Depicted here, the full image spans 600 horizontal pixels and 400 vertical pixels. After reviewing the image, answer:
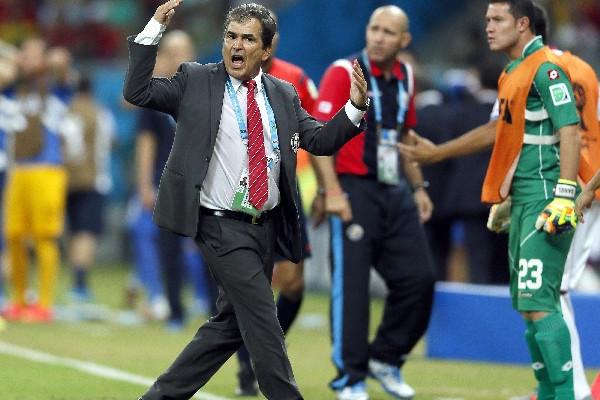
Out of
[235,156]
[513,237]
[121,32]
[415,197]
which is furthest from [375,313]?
[121,32]

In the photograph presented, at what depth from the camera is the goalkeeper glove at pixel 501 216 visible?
877 cm

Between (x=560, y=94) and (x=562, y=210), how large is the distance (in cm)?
67

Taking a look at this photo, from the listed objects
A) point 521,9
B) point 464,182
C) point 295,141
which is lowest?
point 464,182

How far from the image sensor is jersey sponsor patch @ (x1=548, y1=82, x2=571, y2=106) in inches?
324

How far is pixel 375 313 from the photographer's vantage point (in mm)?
15297

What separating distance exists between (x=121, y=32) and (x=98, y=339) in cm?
1185

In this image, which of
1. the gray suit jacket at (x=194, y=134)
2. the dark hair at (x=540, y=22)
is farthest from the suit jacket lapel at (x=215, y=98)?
the dark hair at (x=540, y=22)

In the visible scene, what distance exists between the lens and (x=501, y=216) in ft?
29.1

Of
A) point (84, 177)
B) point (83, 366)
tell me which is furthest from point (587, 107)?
point (84, 177)

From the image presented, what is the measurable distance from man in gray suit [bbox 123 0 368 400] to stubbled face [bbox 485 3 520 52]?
1420mm

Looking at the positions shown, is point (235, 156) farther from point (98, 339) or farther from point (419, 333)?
point (98, 339)

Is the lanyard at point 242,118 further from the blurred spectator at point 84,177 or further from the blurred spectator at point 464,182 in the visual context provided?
the blurred spectator at point 84,177

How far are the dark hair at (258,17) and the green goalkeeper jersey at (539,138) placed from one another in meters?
1.56

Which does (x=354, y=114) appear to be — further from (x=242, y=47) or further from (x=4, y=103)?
(x=4, y=103)
